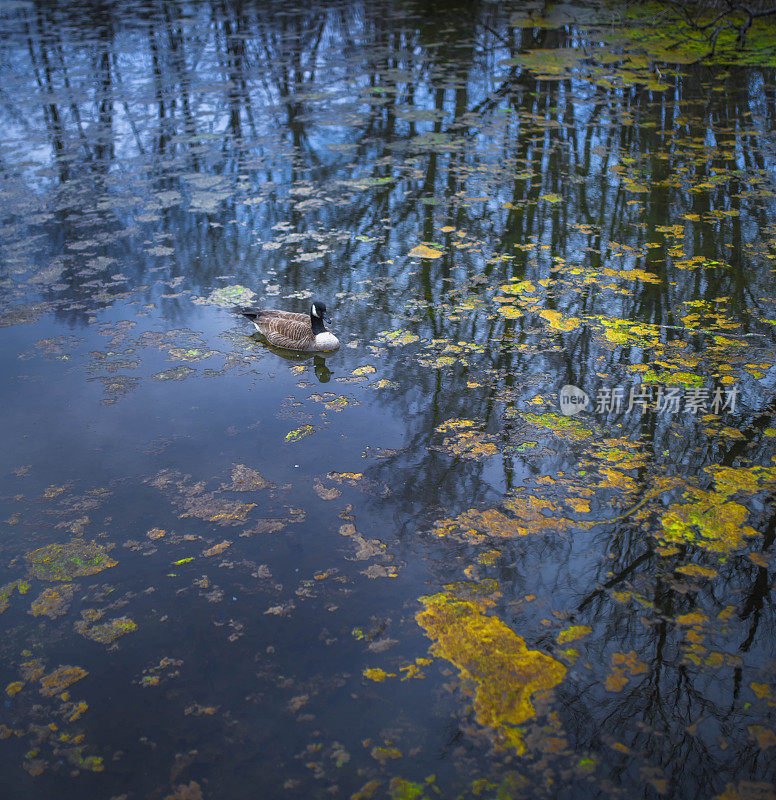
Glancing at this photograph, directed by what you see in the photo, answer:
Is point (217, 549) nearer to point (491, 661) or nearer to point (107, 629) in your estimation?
point (107, 629)

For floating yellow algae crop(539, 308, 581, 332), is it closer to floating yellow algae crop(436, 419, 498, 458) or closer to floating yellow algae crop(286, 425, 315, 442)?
floating yellow algae crop(436, 419, 498, 458)

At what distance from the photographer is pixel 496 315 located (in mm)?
4785

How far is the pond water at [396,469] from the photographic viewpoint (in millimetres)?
2359

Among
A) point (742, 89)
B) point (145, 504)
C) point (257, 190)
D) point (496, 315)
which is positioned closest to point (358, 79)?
point (257, 190)

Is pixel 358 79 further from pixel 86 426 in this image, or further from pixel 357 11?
pixel 86 426

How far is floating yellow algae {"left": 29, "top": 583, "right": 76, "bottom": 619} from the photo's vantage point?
2855 millimetres

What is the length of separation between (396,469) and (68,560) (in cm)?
154

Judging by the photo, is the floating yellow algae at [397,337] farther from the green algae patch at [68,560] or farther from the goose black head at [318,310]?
the green algae patch at [68,560]

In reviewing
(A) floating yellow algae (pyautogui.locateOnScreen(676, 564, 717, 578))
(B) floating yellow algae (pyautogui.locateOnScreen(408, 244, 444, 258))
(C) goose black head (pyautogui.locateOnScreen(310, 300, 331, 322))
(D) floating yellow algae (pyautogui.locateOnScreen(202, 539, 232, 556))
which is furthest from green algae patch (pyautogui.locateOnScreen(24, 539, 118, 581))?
(B) floating yellow algae (pyautogui.locateOnScreen(408, 244, 444, 258))

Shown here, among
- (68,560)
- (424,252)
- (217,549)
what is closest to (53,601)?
(68,560)

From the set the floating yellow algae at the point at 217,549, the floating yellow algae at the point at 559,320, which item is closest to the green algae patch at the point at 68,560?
the floating yellow algae at the point at 217,549

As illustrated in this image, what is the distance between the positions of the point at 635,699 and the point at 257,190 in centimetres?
582

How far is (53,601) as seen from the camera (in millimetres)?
2902

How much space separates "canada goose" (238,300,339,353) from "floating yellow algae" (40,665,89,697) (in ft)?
7.80
